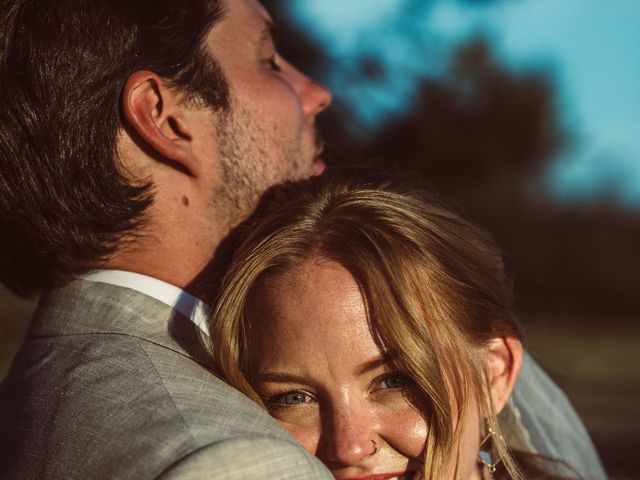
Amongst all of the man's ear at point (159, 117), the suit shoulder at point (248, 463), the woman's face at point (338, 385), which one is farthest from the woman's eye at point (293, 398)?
the man's ear at point (159, 117)

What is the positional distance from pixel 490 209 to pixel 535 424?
18477 mm

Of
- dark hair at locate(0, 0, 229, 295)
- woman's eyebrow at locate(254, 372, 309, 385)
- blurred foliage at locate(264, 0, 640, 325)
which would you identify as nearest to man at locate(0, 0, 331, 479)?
dark hair at locate(0, 0, 229, 295)

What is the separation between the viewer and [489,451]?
2418 millimetres

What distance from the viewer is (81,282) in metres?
2.20

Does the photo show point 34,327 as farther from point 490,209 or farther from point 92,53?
point 490,209

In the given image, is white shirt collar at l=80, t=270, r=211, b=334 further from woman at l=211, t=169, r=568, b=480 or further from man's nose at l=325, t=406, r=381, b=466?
man's nose at l=325, t=406, r=381, b=466

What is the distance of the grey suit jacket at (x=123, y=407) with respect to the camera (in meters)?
1.58

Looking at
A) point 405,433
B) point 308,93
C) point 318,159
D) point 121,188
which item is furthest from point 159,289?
point 308,93

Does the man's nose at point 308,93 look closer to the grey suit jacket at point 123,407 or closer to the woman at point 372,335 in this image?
the woman at point 372,335

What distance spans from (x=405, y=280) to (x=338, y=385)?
278 mm

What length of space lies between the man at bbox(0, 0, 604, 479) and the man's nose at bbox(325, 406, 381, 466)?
0.95 ft

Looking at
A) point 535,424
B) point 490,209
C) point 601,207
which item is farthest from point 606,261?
point 535,424

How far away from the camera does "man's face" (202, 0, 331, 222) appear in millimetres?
2531

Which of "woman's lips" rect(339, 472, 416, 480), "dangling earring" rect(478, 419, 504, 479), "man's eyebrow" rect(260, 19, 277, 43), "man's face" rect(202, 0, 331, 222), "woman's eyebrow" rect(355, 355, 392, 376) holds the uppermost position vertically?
"man's eyebrow" rect(260, 19, 277, 43)
